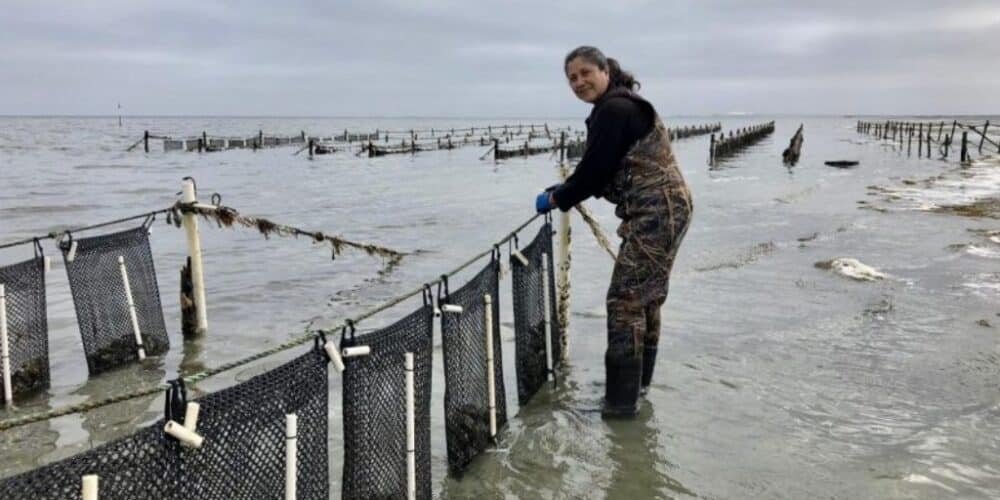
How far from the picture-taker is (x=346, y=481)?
3441 millimetres

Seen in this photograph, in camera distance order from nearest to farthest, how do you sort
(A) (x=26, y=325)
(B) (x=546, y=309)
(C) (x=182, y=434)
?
(C) (x=182, y=434)
(A) (x=26, y=325)
(B) (x=546, y=309)

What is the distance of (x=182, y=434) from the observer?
96.7 inches

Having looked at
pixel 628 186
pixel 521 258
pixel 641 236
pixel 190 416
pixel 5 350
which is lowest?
pixel 5 350

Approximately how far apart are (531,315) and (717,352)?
2236 millimetres

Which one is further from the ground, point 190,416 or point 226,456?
point 190,416

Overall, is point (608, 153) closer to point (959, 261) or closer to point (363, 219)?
point (959, 261)

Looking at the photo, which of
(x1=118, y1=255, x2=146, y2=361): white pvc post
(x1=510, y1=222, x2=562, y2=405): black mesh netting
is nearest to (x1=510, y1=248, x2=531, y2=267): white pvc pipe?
(x1=510, y1=222, x2=562, y2=405): black mesh netting

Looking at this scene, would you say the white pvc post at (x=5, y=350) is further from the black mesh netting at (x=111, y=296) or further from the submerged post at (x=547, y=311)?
the submerged post at (x=547, y=311)

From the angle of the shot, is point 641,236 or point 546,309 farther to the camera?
point 546,309

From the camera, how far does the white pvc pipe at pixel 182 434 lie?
2441mm

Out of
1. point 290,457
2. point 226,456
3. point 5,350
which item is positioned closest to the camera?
point 226,456

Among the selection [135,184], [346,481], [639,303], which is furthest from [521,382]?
[135,184]

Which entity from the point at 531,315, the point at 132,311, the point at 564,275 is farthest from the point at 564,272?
the point at 132,311

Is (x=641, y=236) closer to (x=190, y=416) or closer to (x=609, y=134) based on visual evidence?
(x=609, y=134)
